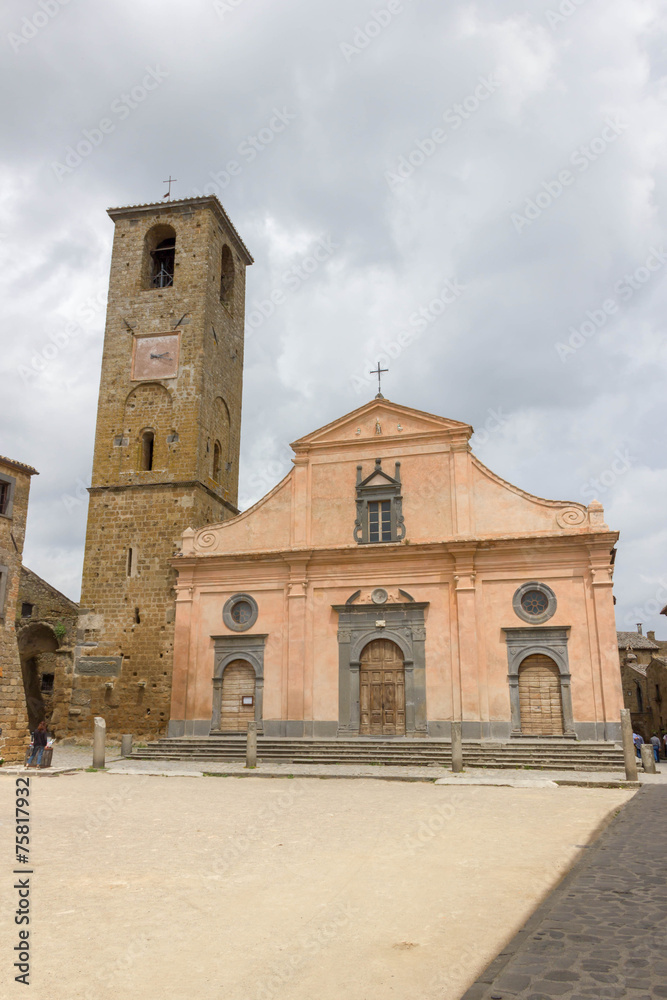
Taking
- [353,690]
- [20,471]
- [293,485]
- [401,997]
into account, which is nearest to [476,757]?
[353,690]

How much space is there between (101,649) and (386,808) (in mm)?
14782

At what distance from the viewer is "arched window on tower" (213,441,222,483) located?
26.5m

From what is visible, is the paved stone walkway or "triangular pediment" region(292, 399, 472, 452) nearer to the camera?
the paved stone walkway

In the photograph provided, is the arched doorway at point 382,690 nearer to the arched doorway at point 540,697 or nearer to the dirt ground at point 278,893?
the arched doorway at point 540,697

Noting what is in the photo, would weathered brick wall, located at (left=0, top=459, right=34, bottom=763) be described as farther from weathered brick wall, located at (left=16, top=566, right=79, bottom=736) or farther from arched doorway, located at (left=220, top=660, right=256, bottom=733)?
weathered brick wall, located at (left=16, top=566, right=79, bottom=736)

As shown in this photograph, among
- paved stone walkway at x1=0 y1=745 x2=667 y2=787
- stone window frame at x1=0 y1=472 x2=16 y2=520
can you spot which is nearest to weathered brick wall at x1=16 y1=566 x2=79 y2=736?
stone window frame at x1=0 y1=472 x2=16 y2=520

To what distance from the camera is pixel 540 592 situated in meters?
20.2

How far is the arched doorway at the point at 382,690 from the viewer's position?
805 inches

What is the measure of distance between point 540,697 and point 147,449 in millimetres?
14706

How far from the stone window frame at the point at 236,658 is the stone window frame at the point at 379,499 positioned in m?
4.14

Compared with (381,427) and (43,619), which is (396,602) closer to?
(381,427)

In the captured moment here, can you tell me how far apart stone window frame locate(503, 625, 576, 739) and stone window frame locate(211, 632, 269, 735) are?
692 centimetres

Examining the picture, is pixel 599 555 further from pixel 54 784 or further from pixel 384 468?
pixel 54 784

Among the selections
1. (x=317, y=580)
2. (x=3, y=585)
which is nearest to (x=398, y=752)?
(x=317, y=580)
